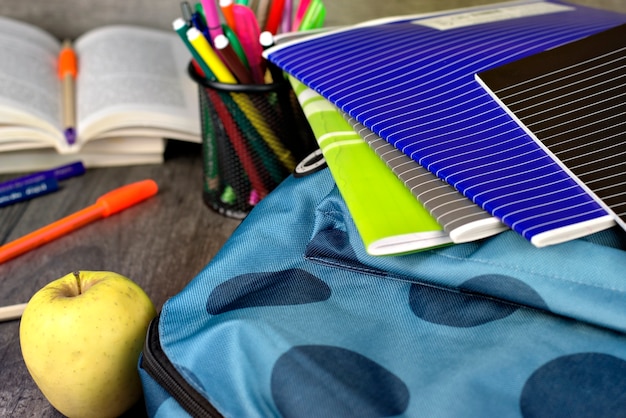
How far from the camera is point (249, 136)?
0.66 meters

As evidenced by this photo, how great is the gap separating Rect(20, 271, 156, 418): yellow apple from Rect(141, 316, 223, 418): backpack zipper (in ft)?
0.08

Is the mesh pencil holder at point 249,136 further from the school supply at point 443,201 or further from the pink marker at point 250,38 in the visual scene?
the school supply at point 443,201

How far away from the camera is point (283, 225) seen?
0.49 metres

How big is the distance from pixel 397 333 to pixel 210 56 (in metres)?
0.33

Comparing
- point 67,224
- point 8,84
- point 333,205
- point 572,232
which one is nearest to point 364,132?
point 333,205

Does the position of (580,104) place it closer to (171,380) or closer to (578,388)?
(578,388)

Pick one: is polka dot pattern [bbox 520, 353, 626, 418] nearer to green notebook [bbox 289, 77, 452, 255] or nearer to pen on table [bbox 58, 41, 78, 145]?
green notebook [bbox 289, 77, 452, 255]

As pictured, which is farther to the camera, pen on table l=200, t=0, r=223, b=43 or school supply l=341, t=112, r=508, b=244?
pen on table l=200, t=0, r=223, b=43

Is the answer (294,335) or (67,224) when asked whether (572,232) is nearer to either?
(294,335)

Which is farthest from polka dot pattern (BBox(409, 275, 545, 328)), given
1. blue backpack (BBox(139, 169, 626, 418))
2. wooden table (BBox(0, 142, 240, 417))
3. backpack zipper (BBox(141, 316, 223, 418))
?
wooden table (BBox(0, 142, 240, 417))

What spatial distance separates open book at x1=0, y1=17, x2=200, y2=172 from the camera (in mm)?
754

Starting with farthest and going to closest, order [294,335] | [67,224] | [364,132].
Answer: [67,224] → [364,132] → [294,335]

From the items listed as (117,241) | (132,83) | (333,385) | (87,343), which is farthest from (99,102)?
(333,385)

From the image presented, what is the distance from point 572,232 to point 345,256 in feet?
0.44
